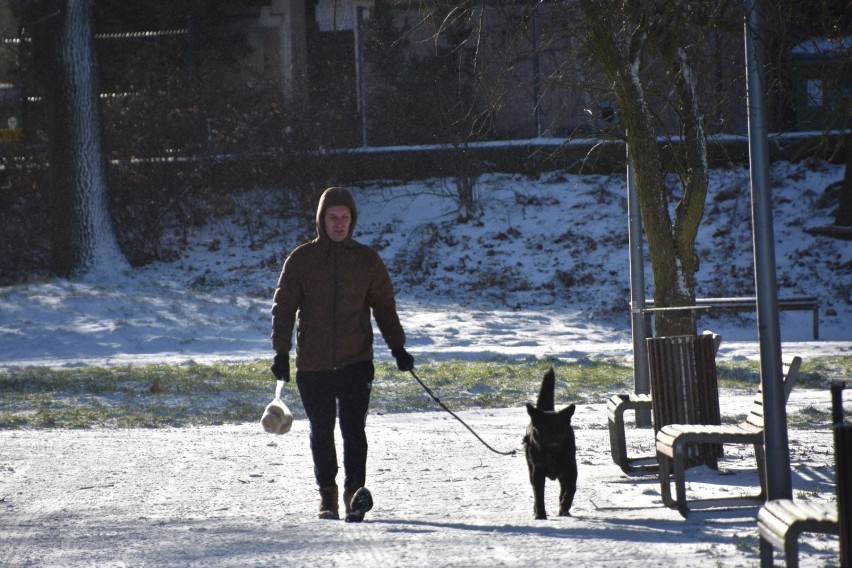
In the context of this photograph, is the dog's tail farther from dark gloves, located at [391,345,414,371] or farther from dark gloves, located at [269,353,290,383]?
dark gloves, located at [269,353,290,383]

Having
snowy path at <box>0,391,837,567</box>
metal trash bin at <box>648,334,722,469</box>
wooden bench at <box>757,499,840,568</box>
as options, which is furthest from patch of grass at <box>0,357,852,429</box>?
wooden bench at <box>757,499,840,568</box>

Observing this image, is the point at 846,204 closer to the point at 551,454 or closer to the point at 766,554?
the point at 551,454

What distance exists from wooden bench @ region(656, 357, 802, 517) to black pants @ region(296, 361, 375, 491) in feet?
5.72

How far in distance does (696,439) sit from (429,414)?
5.24 m

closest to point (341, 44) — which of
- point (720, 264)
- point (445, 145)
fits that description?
point (445, 145)

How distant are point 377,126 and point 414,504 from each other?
813 inches

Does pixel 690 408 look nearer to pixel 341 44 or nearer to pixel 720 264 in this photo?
pixel 720 264

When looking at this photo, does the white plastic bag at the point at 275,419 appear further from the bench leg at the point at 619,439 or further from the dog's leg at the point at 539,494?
the bench leg at the point at 619,439

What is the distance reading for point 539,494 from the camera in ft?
20.8

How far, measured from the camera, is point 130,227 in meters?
24.2

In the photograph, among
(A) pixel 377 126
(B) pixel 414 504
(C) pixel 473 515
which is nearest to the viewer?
(C) pixel 473 515

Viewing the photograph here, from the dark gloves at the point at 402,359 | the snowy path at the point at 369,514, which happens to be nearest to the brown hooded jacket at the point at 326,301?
the dark gloves at the point at 402,359

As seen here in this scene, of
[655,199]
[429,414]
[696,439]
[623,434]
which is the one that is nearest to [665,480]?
[696,439]

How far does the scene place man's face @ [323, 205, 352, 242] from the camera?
6535 millimetres
